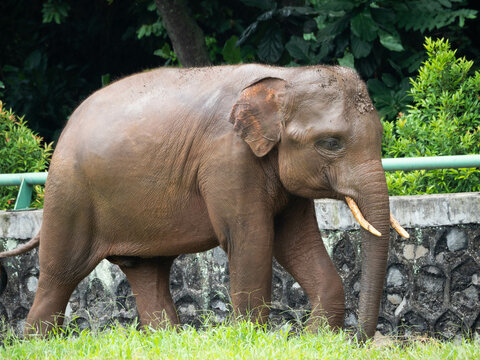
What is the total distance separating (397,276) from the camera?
6.82 m

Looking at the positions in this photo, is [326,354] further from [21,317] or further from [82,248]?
[21,317]

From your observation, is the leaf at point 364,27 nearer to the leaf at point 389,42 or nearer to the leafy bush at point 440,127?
the leaf at point 389,42

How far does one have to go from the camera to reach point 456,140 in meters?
7.86

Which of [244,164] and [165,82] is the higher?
[165,82]

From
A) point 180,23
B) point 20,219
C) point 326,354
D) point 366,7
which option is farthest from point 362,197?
point 180,23

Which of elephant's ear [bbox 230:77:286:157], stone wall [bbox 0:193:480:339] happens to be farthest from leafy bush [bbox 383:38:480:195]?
elephant's ear [bbox 230:77:286:157]

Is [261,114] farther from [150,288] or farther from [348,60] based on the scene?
[348,60]

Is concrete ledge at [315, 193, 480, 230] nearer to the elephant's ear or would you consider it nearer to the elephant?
the elephant

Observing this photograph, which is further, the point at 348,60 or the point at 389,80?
the point at 389,80

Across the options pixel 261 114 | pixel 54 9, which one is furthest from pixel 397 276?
pixel 54 9

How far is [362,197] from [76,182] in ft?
6.16

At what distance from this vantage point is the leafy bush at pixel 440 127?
7652mm

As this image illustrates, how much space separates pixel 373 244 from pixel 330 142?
650mm

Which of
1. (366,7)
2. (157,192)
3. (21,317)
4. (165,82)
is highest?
(366,7)
